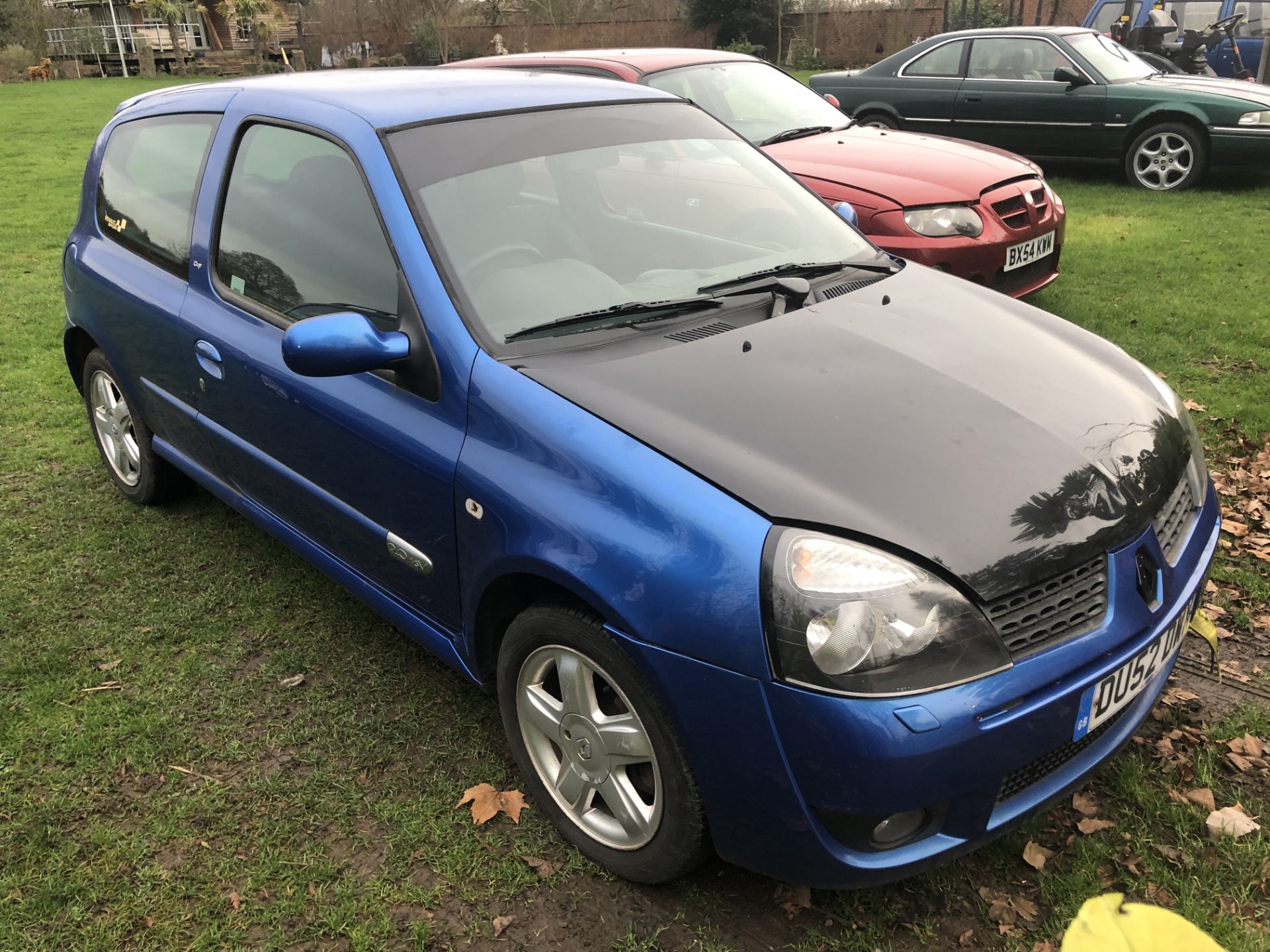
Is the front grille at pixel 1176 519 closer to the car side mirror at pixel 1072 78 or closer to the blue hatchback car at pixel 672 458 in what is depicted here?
the blue hatchback car at pixel 672 458

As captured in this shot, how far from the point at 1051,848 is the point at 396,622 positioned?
1.86 m

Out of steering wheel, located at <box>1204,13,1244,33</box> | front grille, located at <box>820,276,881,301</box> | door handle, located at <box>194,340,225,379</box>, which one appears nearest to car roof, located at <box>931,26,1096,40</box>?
steering wheel, located at <box>1204,13,1244,33</box>

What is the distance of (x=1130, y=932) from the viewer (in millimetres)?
550

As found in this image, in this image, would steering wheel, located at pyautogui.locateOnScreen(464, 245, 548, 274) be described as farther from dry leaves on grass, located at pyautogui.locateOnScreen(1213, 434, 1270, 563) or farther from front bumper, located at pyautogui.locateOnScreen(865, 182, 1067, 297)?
front bumper, located at pyautogui.locateOnScreen(865, 182, 1067, 297)

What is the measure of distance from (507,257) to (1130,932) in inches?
93.6

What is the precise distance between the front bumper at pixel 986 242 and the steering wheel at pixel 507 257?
313 centimetres

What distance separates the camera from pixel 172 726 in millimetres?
3043

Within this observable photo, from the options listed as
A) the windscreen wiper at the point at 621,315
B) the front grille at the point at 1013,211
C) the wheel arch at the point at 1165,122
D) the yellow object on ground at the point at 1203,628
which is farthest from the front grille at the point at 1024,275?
the wheel arch at the point at 1165,122

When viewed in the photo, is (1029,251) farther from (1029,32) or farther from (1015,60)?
(1029,32)

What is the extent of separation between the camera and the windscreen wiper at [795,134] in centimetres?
652

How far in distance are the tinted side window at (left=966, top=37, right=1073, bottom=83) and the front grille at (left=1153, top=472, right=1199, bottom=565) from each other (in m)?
8.50

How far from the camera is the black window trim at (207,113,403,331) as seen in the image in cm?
276

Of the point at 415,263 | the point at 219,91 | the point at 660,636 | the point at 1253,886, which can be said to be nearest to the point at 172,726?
the point at 415,263

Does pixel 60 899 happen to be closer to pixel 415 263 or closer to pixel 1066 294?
pixel 415 263
